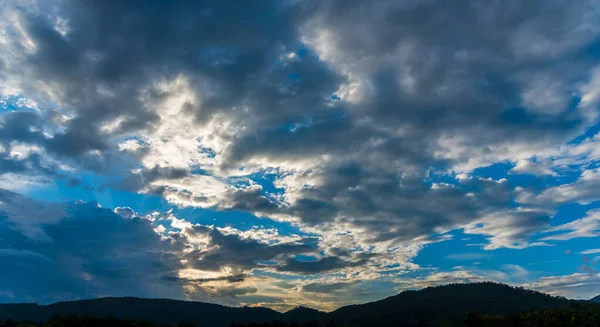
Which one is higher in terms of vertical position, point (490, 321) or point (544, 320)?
point (544, 320)

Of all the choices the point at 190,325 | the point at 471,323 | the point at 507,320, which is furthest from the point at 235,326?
the point at 507,320

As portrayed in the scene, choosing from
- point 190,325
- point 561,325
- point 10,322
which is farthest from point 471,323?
point 10,322

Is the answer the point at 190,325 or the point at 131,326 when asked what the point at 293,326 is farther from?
the point at 131,326

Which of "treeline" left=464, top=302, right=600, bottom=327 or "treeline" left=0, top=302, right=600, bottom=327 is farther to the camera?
"treeline" left=464, top=302, right=600, bottom=327

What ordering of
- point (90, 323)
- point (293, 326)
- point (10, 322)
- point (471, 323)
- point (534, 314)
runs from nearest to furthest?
point (10, 322)
point (90, 323)
point (534, 314)
point (471, 323)
point (293, 326)

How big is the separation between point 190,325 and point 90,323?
63.7 feet

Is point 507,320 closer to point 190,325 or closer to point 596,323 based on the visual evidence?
point 596,323

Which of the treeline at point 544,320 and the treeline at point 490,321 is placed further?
the treeline at point 544,320

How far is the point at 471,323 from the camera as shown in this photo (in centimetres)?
7375

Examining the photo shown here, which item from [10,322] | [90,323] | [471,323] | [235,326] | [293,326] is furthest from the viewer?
[235,326]

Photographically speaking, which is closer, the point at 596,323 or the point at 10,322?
the point at 10,322

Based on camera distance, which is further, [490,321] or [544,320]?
[490,321]

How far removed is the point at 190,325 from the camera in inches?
2466

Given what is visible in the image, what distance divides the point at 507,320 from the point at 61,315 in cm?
6854
